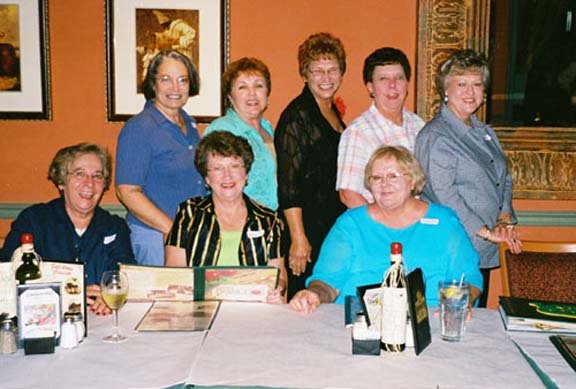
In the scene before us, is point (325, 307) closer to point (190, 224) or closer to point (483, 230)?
point (190, 224)

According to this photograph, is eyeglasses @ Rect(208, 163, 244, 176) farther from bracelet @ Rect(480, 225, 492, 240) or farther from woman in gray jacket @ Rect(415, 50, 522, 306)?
bracelet @ Rect(480, 225, 492, 240)

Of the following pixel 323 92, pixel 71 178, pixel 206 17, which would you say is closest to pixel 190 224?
pixel 71 178

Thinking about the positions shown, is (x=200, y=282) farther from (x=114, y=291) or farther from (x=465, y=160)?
(x=465, y=160)

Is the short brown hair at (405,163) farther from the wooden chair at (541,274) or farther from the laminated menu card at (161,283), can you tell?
the laminated menu card at (161,283)

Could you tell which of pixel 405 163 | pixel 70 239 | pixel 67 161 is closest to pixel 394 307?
pixel 405 163

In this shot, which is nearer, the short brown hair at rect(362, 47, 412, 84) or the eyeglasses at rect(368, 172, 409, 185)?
the eyeglasses at rect(368, 172, 409, 185)

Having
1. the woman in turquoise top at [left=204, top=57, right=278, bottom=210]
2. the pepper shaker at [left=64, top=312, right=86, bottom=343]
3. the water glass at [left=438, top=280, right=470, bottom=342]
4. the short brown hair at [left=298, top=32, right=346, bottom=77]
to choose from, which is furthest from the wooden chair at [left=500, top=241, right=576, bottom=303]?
the pepper shaker at [left=64, top=312, right=86, bottom=343]

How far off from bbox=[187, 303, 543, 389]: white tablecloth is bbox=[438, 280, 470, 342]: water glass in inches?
1.3

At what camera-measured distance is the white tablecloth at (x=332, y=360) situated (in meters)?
1.72

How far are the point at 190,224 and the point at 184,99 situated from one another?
2.54ft

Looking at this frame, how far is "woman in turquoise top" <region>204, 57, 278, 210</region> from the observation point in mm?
3254

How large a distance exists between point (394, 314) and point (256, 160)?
1.50 meters

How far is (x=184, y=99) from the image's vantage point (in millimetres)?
3266

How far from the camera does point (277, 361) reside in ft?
6.07
